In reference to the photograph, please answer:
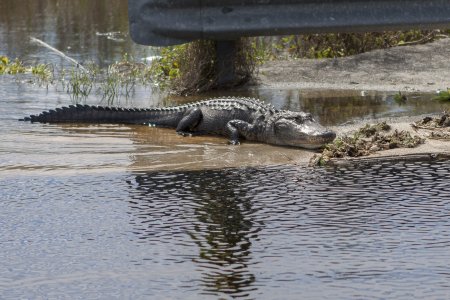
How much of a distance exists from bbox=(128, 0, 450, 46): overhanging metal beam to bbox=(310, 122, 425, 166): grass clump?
2.30m

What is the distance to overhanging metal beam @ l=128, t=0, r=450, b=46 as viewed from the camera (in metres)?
9.51

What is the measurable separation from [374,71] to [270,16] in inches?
54.7

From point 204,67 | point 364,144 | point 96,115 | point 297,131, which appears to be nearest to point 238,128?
point 297,131

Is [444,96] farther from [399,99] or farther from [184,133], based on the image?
[184,133]

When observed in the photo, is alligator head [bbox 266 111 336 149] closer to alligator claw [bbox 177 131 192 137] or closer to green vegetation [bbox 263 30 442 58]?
alligator claw [bbox 177 131 192 137]

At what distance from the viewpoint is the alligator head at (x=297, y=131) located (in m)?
7.45

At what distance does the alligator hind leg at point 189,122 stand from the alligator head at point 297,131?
0.70 metres

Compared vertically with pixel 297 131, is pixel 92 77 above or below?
above

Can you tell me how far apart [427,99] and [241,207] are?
3895 millimetres

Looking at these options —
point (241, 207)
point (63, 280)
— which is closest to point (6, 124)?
point (241, 207)

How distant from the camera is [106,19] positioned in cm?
1609

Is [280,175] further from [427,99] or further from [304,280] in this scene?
[427,99]

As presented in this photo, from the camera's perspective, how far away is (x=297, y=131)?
7637mm

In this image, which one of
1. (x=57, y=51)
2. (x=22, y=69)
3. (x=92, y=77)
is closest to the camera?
(x=92, y=77)
